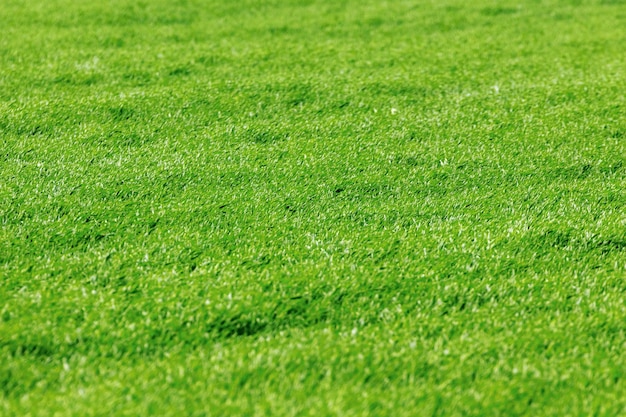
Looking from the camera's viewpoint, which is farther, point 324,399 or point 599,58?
point 599,58

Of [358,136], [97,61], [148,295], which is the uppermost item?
[97,61]

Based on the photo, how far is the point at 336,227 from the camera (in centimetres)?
404

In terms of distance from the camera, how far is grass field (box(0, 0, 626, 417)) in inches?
117

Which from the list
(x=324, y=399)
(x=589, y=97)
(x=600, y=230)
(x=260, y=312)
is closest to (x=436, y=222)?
(x=600, y=230)

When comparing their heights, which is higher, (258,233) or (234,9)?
(234,9)

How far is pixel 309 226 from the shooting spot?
13.3 feet

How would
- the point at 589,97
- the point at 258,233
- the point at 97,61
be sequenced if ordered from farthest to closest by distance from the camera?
1. the point at 97,61
2. the point at 589,97
3. the point at 258,233

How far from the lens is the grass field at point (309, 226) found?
9.71 ft

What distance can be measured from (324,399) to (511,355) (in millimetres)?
927

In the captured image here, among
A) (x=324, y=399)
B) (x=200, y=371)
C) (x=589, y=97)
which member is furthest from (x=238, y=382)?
(x=589, y=97)

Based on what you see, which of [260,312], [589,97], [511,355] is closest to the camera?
[511,355]

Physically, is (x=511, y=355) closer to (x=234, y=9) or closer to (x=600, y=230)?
(x=600, y=230)

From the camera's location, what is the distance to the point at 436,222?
13.4 ft

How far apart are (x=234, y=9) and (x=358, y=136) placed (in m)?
3.72
